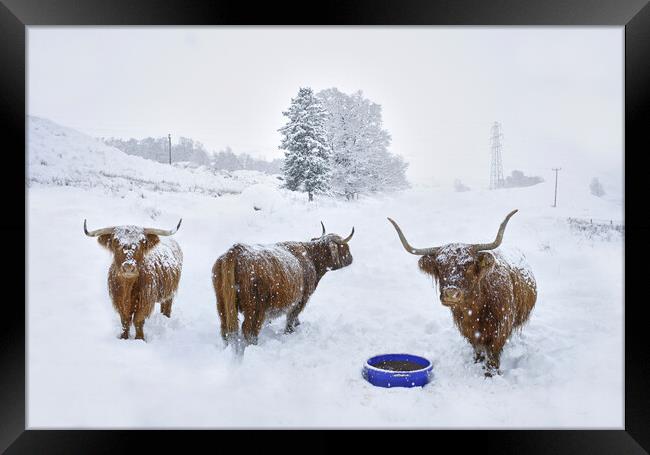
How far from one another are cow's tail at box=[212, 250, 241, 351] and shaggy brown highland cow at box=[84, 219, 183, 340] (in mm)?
520

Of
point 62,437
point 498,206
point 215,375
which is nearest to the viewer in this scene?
point 62,437

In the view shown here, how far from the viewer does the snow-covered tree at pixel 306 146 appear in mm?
5234

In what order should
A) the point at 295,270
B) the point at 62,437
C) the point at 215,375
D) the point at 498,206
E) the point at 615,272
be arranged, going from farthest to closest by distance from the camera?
the point at 498,206
the point at 615,272
the point at 295,270
the point at 215,375
the point at 62,437

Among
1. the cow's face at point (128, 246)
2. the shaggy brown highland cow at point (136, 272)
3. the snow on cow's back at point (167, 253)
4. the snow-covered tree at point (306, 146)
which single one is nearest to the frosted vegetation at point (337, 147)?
the snow-covered tree at point (306, 146)

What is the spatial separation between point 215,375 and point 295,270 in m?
1.03

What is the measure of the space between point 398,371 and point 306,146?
8.74ft

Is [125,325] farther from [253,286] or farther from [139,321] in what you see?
[253,286]

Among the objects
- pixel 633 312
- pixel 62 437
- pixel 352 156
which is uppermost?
pixel 352 156

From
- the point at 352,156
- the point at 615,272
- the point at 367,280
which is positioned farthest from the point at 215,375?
the point at 615,272

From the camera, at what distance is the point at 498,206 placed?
5211mm

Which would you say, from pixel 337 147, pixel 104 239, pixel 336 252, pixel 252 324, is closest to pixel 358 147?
pixel 337 147

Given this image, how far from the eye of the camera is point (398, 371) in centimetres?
358

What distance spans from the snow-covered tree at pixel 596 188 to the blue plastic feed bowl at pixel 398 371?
8.53ft

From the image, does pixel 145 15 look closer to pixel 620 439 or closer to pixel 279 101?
pixel 279 101
